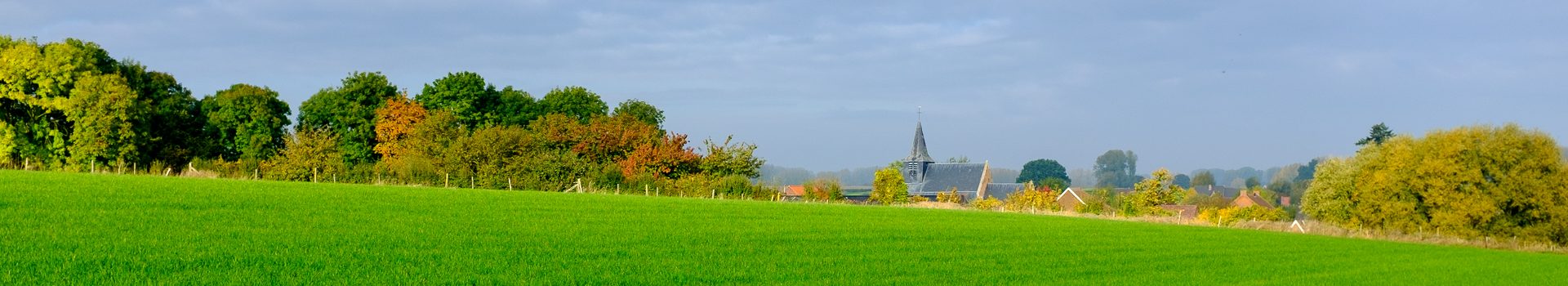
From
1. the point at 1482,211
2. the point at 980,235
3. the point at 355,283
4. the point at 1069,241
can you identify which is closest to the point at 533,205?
the point at 980,235

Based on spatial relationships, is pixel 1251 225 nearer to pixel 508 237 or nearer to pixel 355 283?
pixel 508 237

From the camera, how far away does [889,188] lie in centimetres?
9344

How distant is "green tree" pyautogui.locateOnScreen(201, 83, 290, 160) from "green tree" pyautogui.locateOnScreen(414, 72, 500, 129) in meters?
8.75

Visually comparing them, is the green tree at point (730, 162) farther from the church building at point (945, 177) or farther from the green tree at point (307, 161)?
the church building at point (945, 177)

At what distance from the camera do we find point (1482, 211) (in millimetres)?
61812

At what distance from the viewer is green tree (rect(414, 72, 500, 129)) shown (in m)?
76.9

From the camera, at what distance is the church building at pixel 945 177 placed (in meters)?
142

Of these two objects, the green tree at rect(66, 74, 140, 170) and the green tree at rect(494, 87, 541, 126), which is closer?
the green tree at rect(66, 74, 140, 170)

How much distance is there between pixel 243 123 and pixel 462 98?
509 inches

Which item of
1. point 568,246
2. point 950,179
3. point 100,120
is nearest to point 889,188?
point 100,120

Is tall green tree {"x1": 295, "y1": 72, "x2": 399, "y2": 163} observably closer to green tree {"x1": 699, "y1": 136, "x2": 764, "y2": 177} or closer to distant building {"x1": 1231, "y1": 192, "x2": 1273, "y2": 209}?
green tree {"x1": 699, "y1": 136, "x2": 764, "y2": 177}

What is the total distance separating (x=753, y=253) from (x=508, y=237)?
4.89 m

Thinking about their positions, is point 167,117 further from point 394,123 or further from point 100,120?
point 394,123

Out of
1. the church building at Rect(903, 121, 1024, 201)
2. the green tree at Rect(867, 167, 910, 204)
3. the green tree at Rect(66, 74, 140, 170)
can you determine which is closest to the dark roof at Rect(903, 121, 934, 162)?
the church building at Rect(903, 121, 1024, 201)
